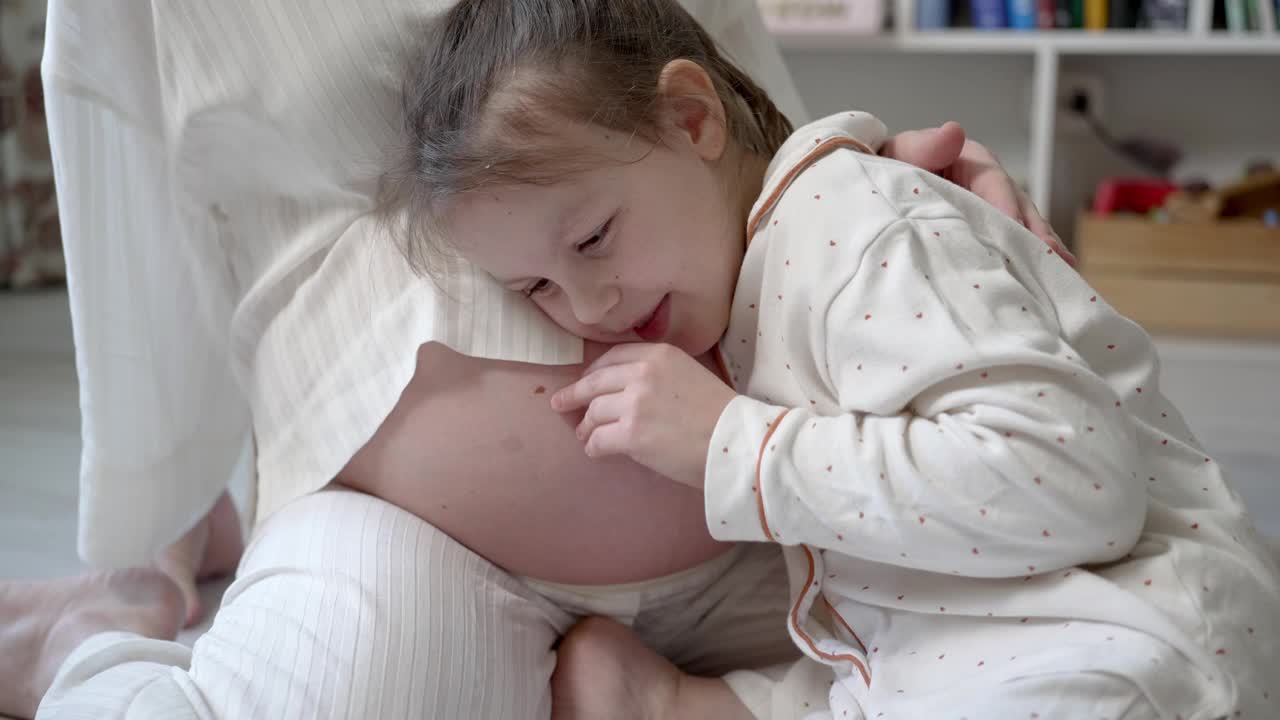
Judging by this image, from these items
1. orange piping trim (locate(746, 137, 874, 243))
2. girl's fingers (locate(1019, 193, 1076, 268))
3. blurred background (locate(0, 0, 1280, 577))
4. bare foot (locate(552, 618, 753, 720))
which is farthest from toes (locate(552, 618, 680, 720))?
blurred background (locate(0, 0, 1280, 577))

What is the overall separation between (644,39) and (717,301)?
0.20m

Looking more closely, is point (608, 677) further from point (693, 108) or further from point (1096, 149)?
point (1096, 149)

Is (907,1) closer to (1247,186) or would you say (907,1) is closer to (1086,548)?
(1247,186)

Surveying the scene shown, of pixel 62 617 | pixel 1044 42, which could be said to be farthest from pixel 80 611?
pixel 1044 42

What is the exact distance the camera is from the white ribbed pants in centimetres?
77

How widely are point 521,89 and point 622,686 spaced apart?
17.7 inches

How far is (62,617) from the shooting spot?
42.0 inches

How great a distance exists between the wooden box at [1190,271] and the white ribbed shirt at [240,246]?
4.63 ft

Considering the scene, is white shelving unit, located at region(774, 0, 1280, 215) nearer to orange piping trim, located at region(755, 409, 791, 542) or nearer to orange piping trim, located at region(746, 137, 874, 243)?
orange piping trim, located at region(746, 137, 874, 243)

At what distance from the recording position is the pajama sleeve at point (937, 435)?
674 mm

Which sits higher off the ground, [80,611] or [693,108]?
[693,108]

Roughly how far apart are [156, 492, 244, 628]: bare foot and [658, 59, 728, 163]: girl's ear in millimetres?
700

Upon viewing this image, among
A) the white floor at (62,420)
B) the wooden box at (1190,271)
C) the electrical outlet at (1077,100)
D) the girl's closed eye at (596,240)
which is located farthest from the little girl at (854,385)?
the electrical outlet at (1077,100)

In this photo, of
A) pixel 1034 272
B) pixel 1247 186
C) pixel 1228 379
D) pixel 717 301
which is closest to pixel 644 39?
pixel 717 301
